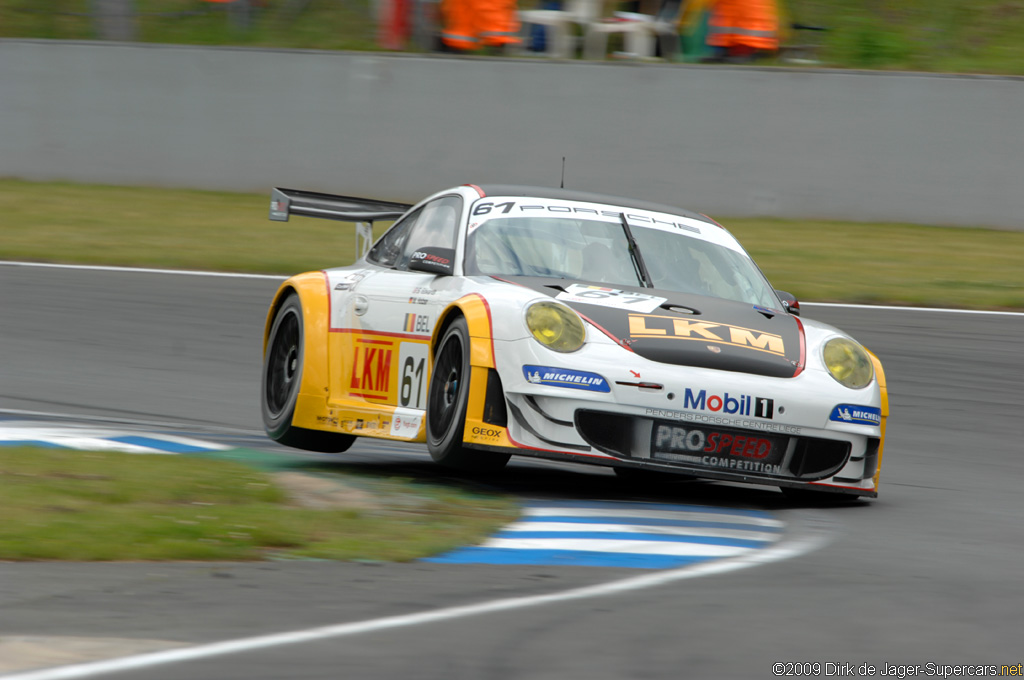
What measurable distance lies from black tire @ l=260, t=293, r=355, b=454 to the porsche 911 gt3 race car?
20mm

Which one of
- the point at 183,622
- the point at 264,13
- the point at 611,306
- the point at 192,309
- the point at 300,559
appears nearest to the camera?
the point at 183,622

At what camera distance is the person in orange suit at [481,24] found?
63.6 ft

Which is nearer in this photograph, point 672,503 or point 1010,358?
point 672,503

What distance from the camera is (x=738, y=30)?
1886 centimetres

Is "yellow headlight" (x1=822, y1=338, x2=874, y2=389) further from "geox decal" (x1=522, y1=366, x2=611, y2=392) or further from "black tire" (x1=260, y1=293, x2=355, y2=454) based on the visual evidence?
"black tire" (x1=260, y1=293, x2=355, y2=454)

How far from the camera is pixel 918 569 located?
4.34 m

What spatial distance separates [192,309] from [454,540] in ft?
23.9

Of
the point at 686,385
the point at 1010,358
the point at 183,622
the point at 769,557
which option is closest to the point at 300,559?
the point at 183,622

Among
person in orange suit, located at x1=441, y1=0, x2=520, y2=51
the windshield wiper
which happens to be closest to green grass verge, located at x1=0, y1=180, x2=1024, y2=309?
person in orange suit, located at x1=441, y1=0, x2=520, y2=51

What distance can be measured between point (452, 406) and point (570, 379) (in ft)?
1.72

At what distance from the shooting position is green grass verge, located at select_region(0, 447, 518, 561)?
4.33 meters

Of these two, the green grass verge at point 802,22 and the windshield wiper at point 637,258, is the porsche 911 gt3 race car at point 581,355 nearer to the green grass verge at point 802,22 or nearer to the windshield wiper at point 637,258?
the windshield wiper at point 637,258

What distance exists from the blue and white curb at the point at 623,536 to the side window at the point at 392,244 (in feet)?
6.73

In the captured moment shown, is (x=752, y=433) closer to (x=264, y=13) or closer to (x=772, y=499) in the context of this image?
(x=772, y=499)
